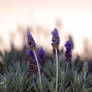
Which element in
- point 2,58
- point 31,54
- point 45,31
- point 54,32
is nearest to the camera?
point 54,32

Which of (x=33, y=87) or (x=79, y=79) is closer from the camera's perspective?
(x=79, y=79)

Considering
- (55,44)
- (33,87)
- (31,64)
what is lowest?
(33,87)

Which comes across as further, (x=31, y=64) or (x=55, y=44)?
(x=31, y=64)

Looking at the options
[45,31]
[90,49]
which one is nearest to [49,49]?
[45,31]

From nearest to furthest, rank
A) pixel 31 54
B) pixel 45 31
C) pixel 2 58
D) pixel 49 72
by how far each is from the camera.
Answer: pixel 31 54 < pixel 49 72 < pixel 2 58 < pixel 45 31

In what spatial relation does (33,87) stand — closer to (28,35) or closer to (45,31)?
(28,35)

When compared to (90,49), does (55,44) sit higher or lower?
higher

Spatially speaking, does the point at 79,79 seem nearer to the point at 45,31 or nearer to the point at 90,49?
the point at 45,31

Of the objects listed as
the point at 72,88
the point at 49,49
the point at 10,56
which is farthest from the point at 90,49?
the point at 72,88

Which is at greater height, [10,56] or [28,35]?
[28,35]
